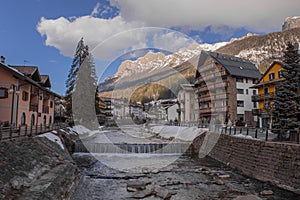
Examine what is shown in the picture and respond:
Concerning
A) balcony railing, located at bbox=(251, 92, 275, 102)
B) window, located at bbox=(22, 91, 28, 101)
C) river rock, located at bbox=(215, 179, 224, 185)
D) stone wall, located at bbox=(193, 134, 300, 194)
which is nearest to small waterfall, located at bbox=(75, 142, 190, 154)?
stone wall, located at bbox=(193, 134, 300, 194)

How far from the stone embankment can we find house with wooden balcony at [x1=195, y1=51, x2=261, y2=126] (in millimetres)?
34477

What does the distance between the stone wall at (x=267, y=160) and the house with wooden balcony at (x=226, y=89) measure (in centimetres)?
2381

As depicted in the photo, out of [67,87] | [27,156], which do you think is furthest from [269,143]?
[67,87]

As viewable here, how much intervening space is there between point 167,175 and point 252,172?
20.2 feet

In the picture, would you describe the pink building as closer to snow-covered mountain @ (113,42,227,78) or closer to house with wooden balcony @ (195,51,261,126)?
snow-covered mountain @ (113,42,227,78)

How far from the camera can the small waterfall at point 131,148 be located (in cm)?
2802

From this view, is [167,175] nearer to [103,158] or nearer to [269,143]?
[269,143]

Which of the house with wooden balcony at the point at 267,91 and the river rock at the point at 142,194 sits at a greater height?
the house with wooden balcony at the point at 267,91

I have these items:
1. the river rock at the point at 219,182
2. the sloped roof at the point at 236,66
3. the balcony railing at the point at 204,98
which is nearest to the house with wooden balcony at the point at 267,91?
the sloped roof at the point at 236,66

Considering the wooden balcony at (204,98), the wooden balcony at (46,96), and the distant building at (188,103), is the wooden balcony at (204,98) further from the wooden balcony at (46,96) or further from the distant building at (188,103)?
the wooden balcony at (46,96)

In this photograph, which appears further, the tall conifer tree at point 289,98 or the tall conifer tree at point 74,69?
the tall conifer tree at point 74,69

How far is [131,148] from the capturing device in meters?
28.7

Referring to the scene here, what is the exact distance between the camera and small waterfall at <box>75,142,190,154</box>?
28016 millimetres

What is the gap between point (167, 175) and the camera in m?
17.7
